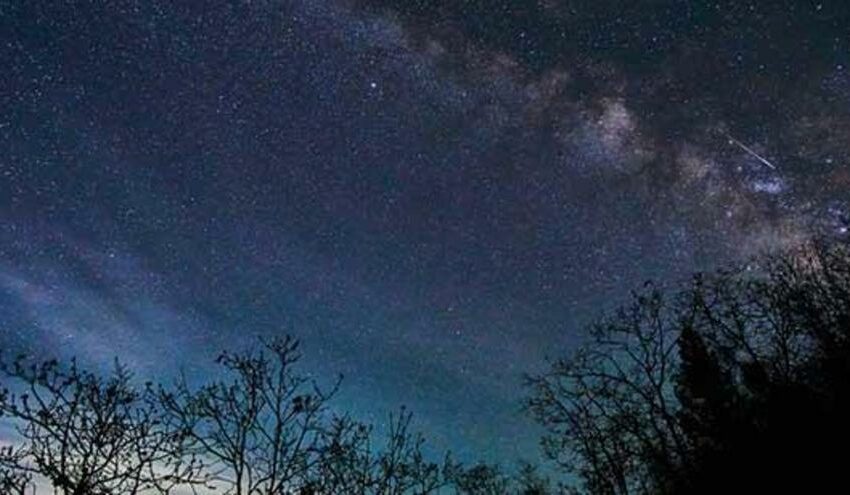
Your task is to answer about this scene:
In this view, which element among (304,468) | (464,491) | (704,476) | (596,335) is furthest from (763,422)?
(464,491)

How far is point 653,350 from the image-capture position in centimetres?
2514

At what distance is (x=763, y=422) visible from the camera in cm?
2181

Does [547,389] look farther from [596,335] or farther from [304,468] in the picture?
[304,468]

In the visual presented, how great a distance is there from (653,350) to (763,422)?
5.05m

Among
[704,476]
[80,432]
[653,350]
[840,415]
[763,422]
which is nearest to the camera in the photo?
[80,432]

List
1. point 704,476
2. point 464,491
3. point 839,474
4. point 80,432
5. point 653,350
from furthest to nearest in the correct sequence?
point 464,491, point 653,350, point 704,476, point 839,474, point 80,432

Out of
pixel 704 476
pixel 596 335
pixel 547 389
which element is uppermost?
pixel 596 335

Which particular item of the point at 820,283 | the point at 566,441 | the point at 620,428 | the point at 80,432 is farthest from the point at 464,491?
the point at 80,432

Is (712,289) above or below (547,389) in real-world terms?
above

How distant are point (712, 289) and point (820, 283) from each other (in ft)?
19.2

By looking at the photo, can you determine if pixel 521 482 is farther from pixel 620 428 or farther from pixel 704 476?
pixel 704 476

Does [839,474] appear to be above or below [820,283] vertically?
below

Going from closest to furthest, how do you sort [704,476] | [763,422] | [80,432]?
[80,432], [704,476], [763,422]

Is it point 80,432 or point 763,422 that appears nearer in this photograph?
point 80,432
